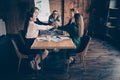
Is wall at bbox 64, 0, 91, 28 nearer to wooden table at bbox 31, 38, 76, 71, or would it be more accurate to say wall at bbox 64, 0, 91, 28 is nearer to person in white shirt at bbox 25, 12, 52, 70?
person in white shirt at bbox 25, 12, 52, 70

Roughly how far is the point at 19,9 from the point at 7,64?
3.24m

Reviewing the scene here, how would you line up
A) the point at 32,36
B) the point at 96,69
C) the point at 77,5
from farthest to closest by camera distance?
the point at 77,5 < the point at 96,69 < the point at 32,36

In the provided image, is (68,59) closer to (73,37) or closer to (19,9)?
(73,37)

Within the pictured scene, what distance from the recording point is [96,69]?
4805mm

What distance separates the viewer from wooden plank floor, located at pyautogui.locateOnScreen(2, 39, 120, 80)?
171 inches

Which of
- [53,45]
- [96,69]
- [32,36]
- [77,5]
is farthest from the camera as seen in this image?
[77,5]

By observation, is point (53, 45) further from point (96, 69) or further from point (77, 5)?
point (77, 5)

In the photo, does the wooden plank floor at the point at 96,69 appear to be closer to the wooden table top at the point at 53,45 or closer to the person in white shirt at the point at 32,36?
the person in white shirt at the point at 32,36

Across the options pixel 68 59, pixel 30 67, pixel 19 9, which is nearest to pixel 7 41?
pixel 19 9

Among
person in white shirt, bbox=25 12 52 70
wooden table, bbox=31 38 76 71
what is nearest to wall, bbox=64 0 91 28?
person in white shirt, bbox=25 12 52 70

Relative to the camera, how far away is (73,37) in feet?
14.9

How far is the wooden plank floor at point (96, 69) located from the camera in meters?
4.34

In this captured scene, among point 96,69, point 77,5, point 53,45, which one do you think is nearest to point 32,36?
point 53,45

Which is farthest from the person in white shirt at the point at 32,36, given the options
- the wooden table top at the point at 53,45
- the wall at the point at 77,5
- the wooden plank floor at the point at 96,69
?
the wall at the point at 77,5
